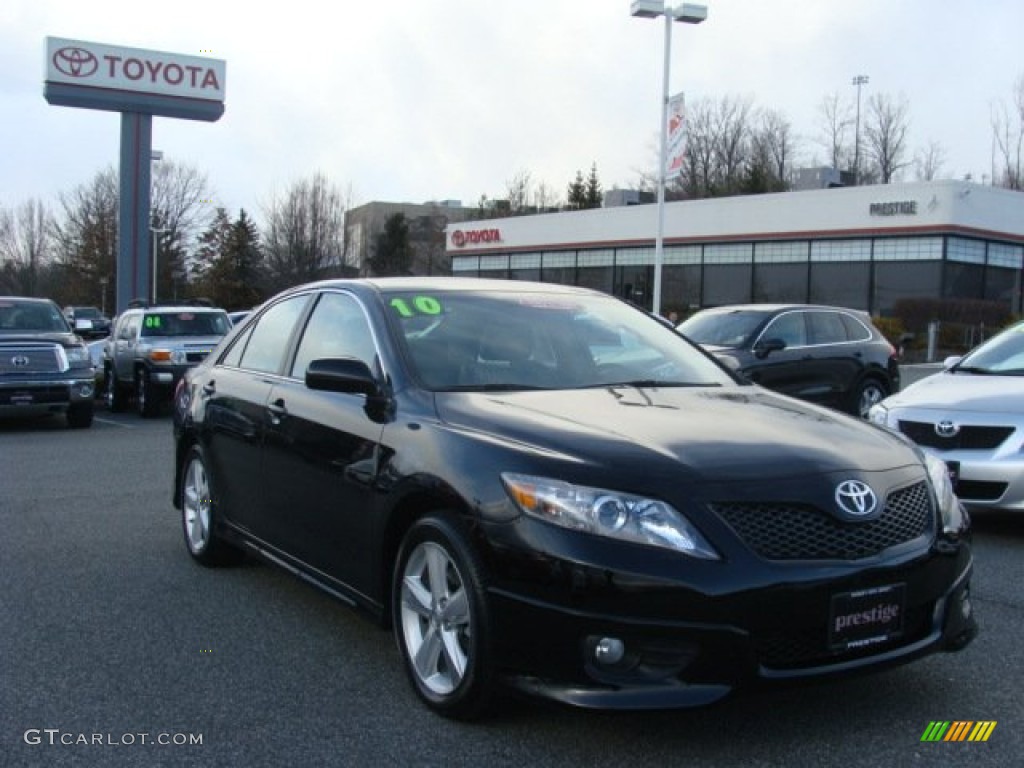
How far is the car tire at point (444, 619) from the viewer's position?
359cm

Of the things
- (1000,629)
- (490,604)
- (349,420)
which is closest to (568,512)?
(490,604)

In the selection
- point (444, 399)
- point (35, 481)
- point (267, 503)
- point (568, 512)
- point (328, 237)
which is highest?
point (328, 237)

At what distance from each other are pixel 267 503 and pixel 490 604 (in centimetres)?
205

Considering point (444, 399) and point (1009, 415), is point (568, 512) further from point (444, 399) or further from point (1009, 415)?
point (1009, 415)

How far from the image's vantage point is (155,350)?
1588 cm

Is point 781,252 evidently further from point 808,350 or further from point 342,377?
point 342,377

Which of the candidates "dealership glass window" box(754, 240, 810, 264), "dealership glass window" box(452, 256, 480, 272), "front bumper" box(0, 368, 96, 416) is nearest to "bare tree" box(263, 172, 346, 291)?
"dealership glass window" box(452, 256, 480, 272)

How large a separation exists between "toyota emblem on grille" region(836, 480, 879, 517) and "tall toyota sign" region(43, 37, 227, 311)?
3337cm

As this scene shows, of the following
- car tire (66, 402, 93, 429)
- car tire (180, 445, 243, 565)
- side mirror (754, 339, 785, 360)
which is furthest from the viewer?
car tire (66, 402, 93, 429)

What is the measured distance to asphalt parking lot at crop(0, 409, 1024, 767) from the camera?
3.58m

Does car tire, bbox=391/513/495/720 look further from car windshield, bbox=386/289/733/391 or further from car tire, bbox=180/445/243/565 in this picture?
car tire, bbox=180/445/243/565

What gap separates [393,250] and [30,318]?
175 ft

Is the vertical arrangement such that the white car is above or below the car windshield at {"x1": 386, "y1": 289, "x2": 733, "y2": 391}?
below

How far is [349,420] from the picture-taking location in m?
4.54
